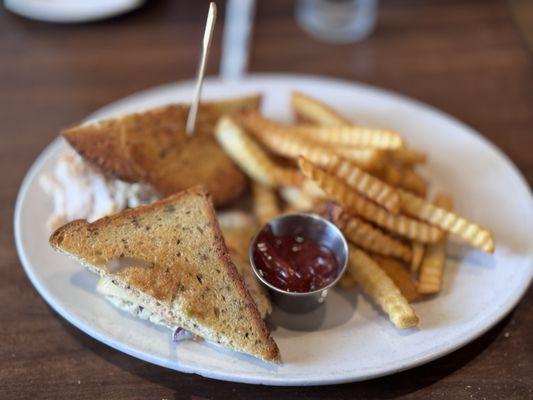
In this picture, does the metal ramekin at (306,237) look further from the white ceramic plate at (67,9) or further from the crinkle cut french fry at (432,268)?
the white ceramic plate at (67,9)

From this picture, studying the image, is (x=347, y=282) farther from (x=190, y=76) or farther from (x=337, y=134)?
(x=190, y=76)

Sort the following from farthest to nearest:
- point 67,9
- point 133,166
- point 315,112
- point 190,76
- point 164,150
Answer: point 67,9 < point 190,76 < point 315,112 < point 164,150 < point 133,166

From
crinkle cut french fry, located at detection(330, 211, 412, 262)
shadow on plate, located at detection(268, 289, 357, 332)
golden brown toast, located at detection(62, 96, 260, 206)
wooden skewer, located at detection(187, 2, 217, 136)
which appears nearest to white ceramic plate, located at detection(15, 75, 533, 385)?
shadow on plate, located at detection(268, 289, 357, 332)

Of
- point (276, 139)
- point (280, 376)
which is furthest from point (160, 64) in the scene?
point (280, 376)

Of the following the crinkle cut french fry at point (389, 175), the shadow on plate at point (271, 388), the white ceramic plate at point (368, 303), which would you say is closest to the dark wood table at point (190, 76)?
the shadow on plate at point (271, 388)

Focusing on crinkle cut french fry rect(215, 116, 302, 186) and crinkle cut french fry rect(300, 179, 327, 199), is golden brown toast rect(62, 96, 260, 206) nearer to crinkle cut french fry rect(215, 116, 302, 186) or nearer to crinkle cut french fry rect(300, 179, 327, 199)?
crinkle cut french fry rect(215, 116, 302, 186)

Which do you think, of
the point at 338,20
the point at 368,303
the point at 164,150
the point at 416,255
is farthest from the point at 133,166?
the point at 338,20
